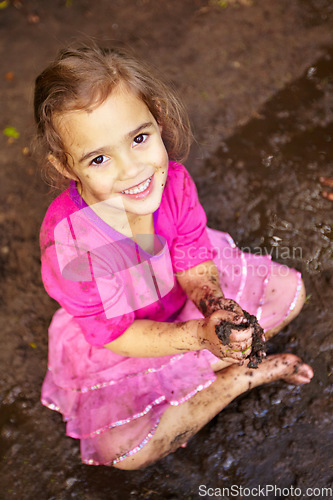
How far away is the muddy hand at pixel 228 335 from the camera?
139 cm

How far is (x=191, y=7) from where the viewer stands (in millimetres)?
3268

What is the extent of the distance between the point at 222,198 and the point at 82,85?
1299 millimetres

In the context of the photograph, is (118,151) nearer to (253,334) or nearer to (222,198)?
(253,334)

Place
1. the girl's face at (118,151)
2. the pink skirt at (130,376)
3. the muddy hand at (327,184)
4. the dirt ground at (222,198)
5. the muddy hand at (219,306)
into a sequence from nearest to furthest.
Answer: the girl's face at (118,151) → the muddy hand at (219,306) → the pink skirt at (130,376) → the dirt ground at (222,198) → the muddy hand at (327,184)

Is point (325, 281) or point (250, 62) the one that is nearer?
point (325, 281)

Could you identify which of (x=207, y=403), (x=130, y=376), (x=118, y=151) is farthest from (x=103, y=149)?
(x=207, y=403)

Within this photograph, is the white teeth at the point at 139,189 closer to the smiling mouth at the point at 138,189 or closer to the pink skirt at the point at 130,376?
the smiling mouth at the point at 138,189

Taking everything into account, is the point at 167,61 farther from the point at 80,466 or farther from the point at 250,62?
the point at 80,466

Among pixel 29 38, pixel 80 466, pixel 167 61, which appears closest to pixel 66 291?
pixel 80 466

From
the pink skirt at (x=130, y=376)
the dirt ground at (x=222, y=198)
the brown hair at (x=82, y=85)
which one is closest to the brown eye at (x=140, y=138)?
the brown hair at (x=82, y=85)

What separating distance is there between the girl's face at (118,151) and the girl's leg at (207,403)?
0.76 metres

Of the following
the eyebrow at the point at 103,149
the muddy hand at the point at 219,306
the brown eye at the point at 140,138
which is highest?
the eyebrow at the point at 103,149

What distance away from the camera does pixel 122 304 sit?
1.54 m

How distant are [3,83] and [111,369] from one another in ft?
7.54
